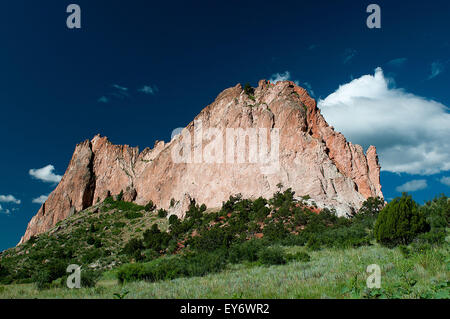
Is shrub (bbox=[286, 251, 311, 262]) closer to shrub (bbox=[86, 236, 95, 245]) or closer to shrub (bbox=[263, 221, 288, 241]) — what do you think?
shrub (bbox=[263, 221, 288, 241])

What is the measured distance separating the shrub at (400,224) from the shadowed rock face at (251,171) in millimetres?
19040

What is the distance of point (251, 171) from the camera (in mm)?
45406

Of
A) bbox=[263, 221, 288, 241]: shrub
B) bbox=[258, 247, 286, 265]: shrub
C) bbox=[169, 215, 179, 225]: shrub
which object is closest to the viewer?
bbox=[258, 247, 286, 265]: shrub

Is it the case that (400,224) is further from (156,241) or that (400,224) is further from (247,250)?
(156,241)

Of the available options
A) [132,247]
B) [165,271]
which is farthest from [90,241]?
[165,271]

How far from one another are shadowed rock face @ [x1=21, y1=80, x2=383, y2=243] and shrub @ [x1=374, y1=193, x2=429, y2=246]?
19040 millimetres

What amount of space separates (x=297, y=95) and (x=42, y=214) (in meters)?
73.0

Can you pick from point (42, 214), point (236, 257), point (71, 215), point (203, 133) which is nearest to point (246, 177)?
point (203, 133)

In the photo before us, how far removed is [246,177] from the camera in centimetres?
4556

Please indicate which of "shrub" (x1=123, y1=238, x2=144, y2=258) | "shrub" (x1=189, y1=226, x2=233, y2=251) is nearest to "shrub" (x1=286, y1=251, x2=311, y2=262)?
"shrub" (x1=189, y1=226, x2=233, y2=251)

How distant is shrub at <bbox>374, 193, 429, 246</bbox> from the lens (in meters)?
14.8

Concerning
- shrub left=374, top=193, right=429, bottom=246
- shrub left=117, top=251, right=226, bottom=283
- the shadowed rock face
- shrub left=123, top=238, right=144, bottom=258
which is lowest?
shrub left=123, top=238, right=144, bottom=258

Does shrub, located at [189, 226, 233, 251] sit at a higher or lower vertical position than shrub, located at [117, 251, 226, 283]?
lower

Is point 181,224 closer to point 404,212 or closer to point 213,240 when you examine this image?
point 213,240
